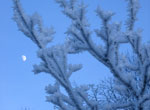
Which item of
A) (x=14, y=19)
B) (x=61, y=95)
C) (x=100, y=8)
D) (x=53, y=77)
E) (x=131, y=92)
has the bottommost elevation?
(x=131, y=92)

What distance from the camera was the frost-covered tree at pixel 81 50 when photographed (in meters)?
2.18

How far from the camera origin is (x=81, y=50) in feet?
8.18

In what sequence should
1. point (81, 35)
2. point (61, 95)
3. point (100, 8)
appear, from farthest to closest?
point (61, 95) → point (81, 35) → point (100, 8)

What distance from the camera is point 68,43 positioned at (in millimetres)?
2369

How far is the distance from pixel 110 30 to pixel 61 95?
0.92 m

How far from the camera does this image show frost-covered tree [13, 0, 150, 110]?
218 cm

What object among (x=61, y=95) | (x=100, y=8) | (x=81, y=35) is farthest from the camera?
(x=61, y=95)

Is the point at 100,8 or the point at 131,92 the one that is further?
the point at 131,92

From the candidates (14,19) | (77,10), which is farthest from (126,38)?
(14,19)

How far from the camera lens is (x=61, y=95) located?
2.46 metres

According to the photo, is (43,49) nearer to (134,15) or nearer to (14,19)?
(14,19)

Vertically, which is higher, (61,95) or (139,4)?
(139,4)

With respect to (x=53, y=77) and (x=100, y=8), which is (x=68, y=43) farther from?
(x=100, y=8)

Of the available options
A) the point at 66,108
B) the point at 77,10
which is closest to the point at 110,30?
the point at 77,10
